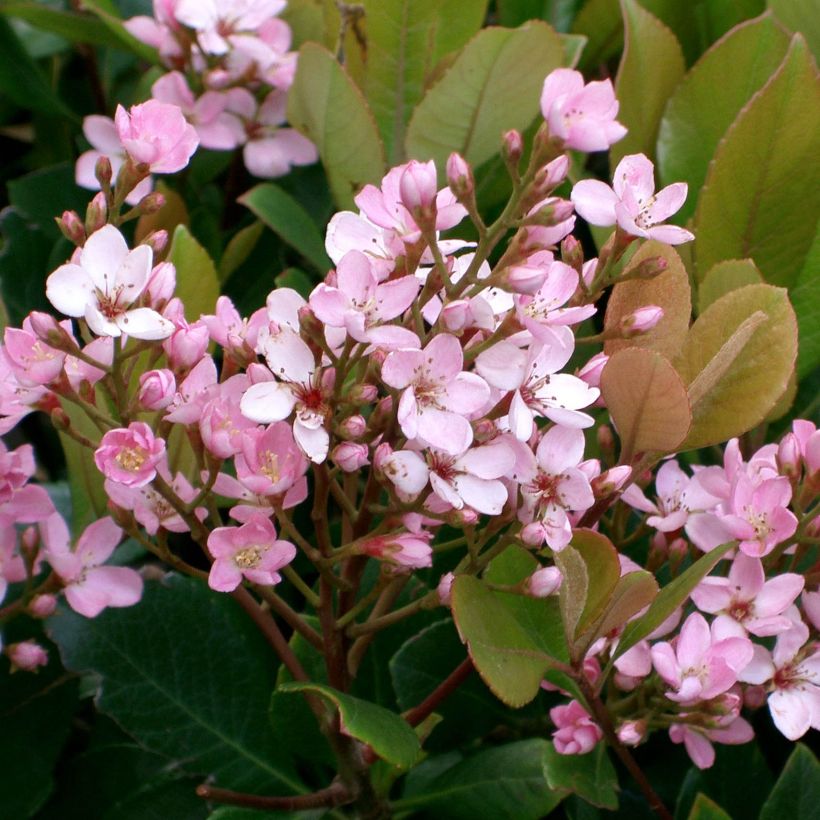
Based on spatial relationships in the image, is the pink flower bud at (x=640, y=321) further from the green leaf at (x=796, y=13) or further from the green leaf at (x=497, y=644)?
the green leaf at (x=796, y=13)

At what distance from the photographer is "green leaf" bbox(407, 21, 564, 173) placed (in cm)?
106

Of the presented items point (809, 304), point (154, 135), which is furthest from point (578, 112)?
point (809, 304)

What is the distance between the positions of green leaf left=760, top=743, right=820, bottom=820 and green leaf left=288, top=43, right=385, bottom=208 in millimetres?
687

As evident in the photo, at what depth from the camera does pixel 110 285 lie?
73cm

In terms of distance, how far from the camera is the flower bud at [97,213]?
2.50 feet

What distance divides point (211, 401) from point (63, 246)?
0.57 m

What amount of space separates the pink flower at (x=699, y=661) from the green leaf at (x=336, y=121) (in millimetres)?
576

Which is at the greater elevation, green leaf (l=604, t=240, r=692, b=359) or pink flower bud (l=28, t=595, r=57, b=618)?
green leaf (l=604, t=240, r=692, b=359)

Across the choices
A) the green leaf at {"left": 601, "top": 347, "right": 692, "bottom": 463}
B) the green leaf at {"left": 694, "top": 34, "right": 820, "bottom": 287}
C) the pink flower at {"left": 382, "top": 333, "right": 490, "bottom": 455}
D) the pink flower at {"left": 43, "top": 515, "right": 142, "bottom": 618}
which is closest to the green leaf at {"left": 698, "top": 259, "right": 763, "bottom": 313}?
the green leaf at {"left": 694, "top": 34, "right": 820, "bottom": 287}

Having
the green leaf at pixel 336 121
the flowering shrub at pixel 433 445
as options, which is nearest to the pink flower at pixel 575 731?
the flowering shrub at pixel 433 445

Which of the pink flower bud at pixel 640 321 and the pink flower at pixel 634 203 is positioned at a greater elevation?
the pink flower at pixel 634 203

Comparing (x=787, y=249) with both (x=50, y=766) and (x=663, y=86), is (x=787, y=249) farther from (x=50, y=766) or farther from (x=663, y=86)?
(x=50, y=766)

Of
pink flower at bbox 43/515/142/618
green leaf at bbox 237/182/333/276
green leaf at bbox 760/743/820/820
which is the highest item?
green leaf at bbox 237/182/333/276

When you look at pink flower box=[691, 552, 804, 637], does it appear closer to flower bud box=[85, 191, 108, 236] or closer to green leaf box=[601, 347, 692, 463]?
green leaf box=[601, 347, 692, 463]
